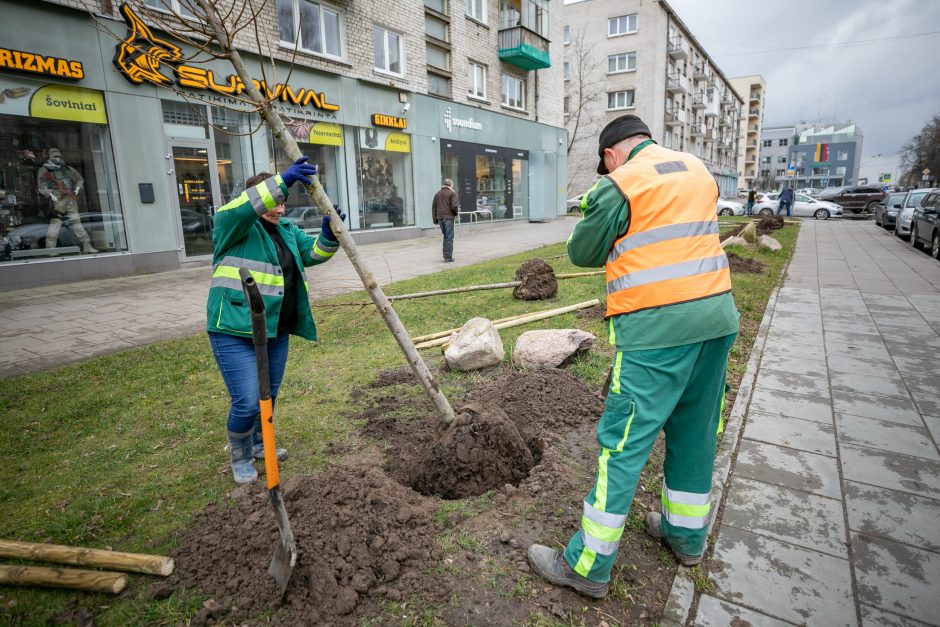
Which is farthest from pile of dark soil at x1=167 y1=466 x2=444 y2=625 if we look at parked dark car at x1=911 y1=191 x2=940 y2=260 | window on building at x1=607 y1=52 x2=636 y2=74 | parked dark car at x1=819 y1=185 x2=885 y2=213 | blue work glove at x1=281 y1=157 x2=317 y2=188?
window on building at x1=607 y1=52 x2=636 y2=74

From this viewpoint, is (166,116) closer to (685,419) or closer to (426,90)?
(426,90)

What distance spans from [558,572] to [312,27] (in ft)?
56.2

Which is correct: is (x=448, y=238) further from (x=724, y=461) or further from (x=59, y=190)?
(x=724, y=461)

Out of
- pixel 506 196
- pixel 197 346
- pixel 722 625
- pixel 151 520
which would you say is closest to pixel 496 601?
pixel 722 625

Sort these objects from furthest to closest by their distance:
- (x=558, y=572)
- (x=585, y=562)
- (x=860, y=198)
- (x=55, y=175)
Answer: (x=860, y=198) < (x=55, y=175) < (x=558, y=572) < (x=585, y=562)

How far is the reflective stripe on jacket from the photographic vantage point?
9.50 ft

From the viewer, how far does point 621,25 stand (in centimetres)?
4403

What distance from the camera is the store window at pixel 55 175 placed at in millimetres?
10086

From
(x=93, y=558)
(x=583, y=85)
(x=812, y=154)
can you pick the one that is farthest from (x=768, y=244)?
(x=812, y=154)

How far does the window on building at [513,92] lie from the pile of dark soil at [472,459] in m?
23.6

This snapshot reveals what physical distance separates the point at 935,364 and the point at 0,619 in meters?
7.67

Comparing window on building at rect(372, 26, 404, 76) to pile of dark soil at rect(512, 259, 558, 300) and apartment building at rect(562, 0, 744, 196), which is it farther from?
apartment building at rect(562, 0, 744, 196)

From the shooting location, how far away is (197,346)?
6.62m

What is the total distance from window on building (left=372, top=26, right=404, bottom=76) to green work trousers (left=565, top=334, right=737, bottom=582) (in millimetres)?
18061
